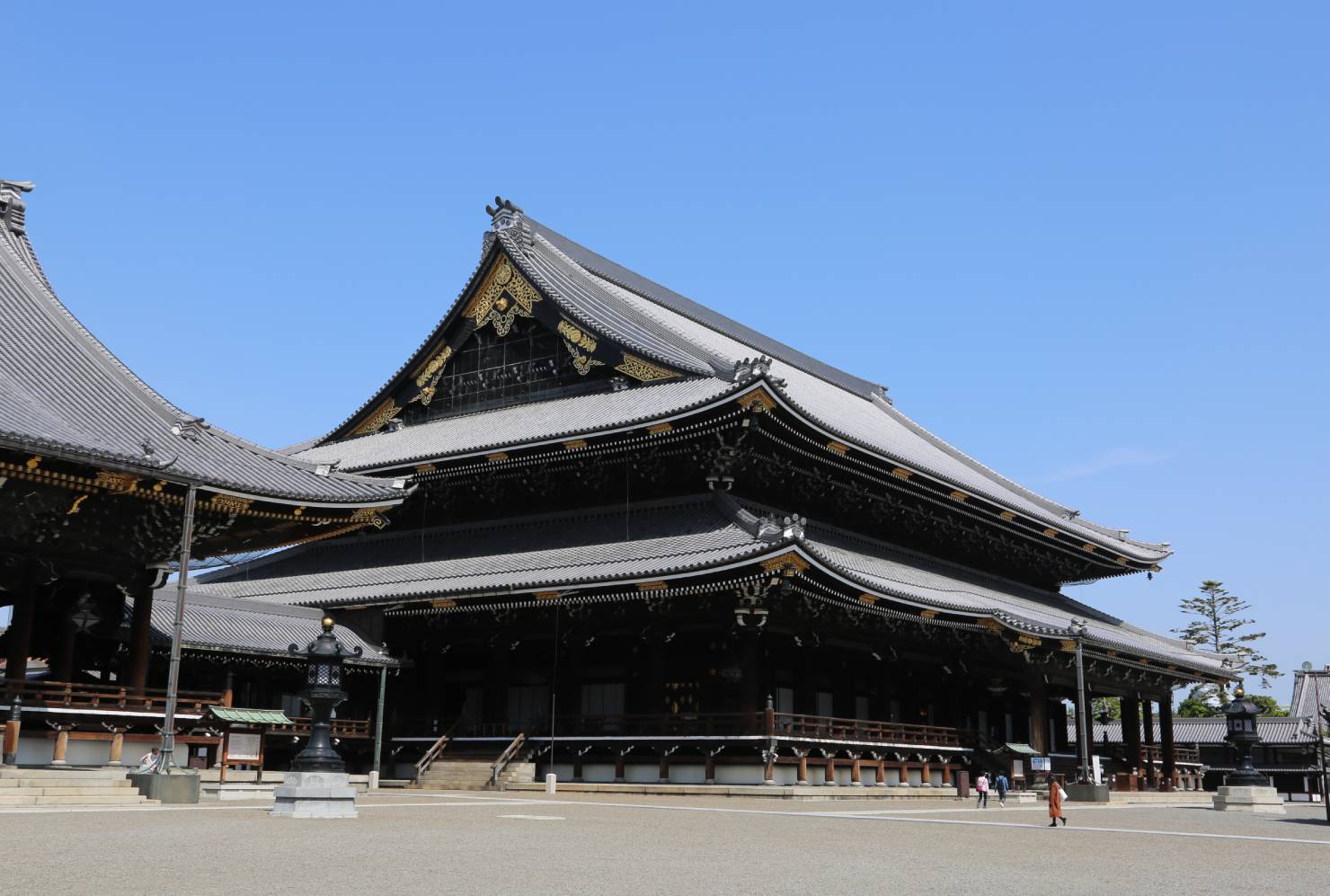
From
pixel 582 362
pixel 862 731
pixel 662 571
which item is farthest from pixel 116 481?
pixel 862 731

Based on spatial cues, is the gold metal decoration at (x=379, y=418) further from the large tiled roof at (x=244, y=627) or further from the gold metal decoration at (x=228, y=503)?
the gold metal decoration at (x=228, y=503)

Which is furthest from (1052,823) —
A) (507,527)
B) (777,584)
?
(507,527)

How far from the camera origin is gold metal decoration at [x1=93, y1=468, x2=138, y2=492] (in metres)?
25.4

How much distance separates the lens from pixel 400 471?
136 ft

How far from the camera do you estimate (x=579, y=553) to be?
3722 centimetres

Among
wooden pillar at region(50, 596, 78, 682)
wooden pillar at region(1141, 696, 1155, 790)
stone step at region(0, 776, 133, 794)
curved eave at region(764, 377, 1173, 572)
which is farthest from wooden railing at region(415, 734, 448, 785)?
wooden pillar at region(1141, 696, 1155, 790)

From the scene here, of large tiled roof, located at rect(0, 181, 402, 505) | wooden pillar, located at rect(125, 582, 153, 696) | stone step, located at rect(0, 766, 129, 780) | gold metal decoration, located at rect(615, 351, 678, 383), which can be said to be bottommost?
stone step, located at rect(0, 766, 129, 780)

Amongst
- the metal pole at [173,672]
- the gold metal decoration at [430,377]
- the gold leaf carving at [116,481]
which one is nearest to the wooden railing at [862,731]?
the metal pole at [173,672]

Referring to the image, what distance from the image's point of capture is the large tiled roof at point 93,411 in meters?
25.8

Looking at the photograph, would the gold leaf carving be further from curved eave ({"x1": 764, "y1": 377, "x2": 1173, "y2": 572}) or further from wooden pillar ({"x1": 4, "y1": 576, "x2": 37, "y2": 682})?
curved eave ({"x1": 764, "y1": 377, "x2": 1173, "y2": 572})

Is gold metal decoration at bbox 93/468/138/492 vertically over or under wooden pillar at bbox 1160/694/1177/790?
over

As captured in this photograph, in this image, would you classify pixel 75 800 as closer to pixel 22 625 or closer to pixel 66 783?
pixel 66 783

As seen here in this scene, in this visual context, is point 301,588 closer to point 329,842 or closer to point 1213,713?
point 329,842

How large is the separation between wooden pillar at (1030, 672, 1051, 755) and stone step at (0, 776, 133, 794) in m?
25.8
